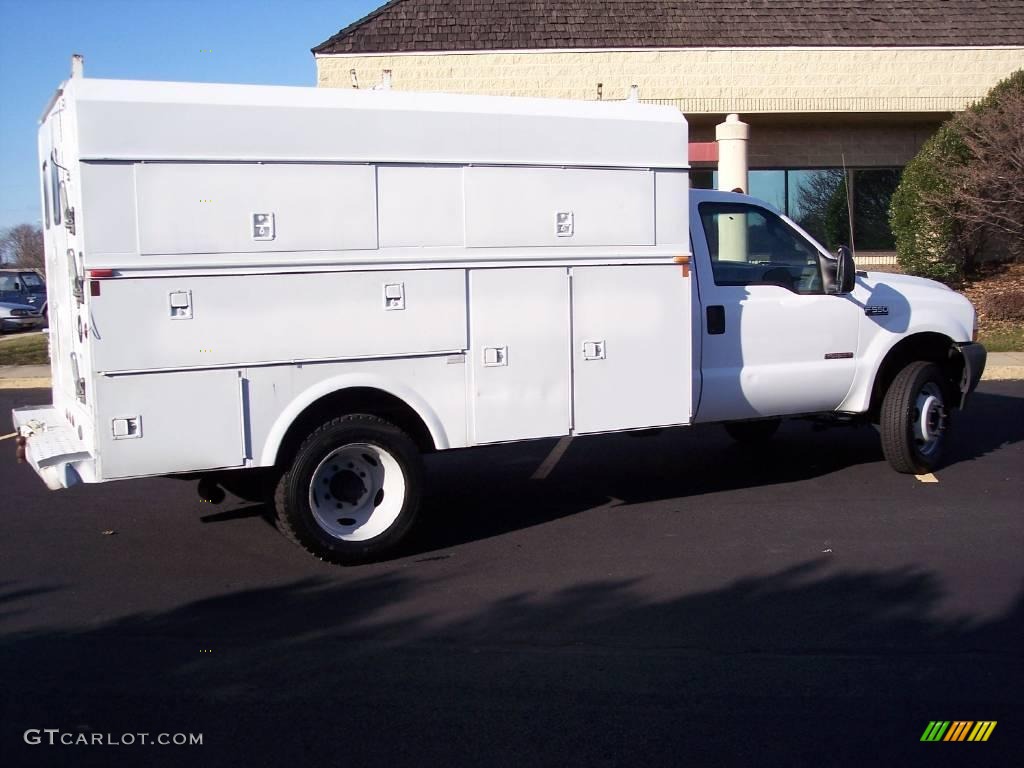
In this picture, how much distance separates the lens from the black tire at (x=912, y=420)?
8805 mm

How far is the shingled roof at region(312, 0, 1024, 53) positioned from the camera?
2222 centimetres

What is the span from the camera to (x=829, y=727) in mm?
4508

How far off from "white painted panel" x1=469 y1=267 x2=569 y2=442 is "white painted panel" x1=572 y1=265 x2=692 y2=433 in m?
0.13

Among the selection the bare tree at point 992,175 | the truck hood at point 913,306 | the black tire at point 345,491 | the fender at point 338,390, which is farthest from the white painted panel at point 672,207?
the bare tree at point 992,175

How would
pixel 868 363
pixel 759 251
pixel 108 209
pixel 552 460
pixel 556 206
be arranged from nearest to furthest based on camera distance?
pixel 108 209 → pixel 556 206 → pixel 759 251 → pixel 868 363 → pixel 552 460

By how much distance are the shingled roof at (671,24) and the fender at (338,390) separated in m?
16.6

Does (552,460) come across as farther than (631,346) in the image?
Yes

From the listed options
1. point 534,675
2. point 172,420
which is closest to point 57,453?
point 172,420

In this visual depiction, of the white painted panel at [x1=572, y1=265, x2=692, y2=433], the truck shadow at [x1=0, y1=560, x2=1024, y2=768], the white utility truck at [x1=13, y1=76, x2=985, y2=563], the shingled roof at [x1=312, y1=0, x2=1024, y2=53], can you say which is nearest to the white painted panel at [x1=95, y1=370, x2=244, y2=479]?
the white utility truck at [x1=13, y1=76, x2=985, y2=563]

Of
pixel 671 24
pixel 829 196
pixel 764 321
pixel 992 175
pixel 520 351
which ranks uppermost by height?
pixel 671 24

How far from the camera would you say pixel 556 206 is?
7.14 m

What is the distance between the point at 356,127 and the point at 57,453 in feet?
8.46

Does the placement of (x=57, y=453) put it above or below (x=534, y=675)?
above

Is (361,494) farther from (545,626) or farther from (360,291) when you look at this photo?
(545,626)
